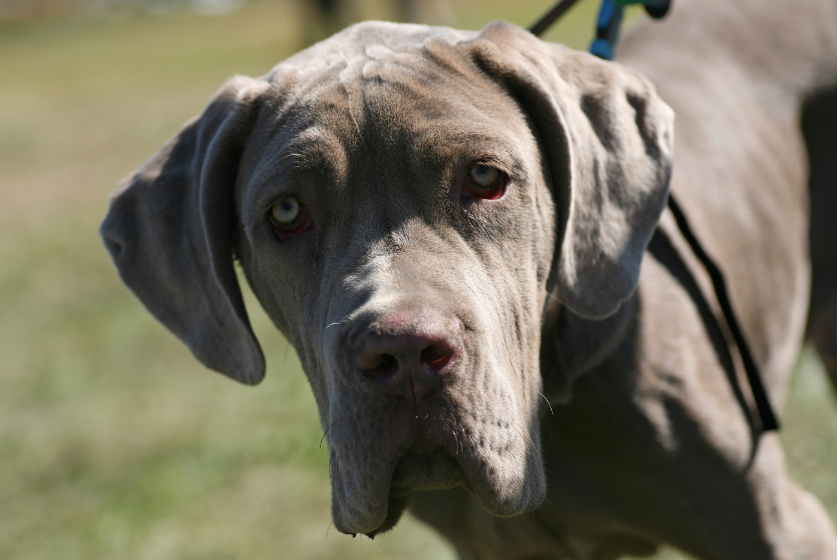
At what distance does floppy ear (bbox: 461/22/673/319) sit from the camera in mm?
2688

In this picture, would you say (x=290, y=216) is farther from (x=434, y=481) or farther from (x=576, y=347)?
(x=576, y=347)

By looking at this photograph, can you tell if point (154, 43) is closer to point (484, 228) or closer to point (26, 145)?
point (26, 145)

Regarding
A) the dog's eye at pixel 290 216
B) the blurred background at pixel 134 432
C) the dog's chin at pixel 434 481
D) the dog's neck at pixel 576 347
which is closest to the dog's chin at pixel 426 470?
the dog's chin at pixel 434 481

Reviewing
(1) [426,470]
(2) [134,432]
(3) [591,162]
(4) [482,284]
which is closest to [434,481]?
(1) [426,470]

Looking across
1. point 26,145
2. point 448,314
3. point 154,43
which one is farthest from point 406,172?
point 154,43

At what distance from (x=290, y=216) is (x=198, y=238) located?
1.26 ft

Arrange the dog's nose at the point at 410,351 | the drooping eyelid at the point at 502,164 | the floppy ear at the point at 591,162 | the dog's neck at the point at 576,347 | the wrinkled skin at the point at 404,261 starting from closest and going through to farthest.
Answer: the dog's nose at the point at 410,351, the wrinkled skin at the point at 404,261, the drooping eyelid at the point at 502,164, the floppy ear at the point at 591,162, the dog's neck at the point at 576,347

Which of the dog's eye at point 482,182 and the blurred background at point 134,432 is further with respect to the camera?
the blurred background at point 134,432

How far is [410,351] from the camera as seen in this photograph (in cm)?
211

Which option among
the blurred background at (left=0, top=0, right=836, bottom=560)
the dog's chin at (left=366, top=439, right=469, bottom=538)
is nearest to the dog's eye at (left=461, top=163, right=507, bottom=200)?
the dog's chin at (left=366, top=439, right=469, bottom=538)

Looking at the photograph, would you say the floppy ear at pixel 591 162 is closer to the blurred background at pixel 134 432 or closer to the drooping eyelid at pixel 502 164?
the drooping eyelid at pixel 502 164

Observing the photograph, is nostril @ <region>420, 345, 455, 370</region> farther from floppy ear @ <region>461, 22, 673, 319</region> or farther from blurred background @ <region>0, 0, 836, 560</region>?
blurred background @ <region>0, 0, 836, 560</region>

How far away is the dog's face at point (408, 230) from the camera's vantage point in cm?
224

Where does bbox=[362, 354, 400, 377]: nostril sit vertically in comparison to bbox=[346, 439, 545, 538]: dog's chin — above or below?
above
